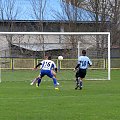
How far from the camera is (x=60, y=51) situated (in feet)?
153

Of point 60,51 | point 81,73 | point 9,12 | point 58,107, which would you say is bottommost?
point 58,107

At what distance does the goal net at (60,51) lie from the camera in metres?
39.2

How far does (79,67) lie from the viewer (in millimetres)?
23109

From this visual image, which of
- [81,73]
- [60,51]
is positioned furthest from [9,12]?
[81,73]

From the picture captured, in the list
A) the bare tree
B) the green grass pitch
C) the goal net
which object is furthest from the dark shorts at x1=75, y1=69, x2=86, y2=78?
the bare tree

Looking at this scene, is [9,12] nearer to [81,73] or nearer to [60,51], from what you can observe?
[60,51]

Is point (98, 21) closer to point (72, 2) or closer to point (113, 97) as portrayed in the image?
point (72, 2)

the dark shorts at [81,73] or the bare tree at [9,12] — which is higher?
the bare tree at [9,12]

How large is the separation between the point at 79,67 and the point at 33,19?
3869cm

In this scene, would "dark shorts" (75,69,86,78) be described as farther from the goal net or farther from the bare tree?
the bare tree

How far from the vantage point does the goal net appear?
39.2m

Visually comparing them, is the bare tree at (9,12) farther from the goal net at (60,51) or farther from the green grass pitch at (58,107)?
the green grass pitch at (58,107)

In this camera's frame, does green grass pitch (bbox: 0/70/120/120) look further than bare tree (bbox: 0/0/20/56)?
No

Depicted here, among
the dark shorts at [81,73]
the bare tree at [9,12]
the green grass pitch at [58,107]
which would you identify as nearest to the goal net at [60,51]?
the bare tree at [9,12]
